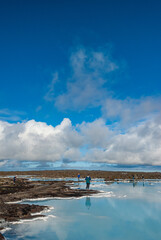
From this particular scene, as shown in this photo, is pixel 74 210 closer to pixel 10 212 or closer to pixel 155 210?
pixel 10 212

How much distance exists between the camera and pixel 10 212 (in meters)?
17.0

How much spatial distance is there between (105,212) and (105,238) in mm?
6725

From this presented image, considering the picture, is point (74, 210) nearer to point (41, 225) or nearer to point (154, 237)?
point (41, 225)

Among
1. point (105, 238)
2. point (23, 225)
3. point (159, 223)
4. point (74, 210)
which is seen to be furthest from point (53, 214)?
→ point (159, 223)

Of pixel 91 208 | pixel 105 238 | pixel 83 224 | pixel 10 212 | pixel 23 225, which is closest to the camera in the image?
pixel 105 238

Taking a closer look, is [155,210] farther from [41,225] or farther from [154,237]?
[41,225]

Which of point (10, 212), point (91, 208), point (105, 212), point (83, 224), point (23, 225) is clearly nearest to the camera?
point (23, 225)

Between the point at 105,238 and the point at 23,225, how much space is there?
525cm

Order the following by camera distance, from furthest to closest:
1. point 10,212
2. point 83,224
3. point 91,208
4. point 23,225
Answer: point 91,208 < point 10,212 < point 83,224 < point 23,225

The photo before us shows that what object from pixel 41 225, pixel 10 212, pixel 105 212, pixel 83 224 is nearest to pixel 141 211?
pixel 105 212

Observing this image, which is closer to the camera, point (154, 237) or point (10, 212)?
point (154, 237)

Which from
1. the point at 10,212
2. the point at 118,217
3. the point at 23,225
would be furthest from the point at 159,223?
the point at 10,212

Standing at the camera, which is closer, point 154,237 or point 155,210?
point 154,237

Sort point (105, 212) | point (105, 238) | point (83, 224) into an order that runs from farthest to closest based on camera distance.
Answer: point (105, 212), point (83, 224), point (105, 238)
